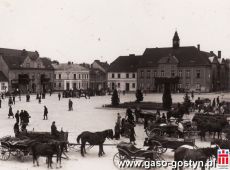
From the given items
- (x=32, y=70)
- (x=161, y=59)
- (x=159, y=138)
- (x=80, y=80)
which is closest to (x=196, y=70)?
(x=161, y=59)

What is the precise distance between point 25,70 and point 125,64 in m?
24.2

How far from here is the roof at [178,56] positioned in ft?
236

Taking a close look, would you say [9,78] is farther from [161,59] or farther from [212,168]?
[212,168]

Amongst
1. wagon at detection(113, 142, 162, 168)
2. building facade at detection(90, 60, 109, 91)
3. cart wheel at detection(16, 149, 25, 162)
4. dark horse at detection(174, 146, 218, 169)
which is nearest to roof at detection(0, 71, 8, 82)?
building facade at detection(90, 60, 109, 91)

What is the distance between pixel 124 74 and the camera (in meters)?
82.0

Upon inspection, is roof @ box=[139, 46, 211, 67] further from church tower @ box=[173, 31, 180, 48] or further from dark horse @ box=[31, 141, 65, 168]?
dark horse @ box=[31, 141, 65, 168]

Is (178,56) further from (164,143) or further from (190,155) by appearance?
(190,155)

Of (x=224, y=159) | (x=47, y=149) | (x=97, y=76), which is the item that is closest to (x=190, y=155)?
(x=224, y=159)

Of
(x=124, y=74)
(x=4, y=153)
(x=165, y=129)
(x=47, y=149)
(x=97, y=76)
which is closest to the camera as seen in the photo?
(x=47, y=149)

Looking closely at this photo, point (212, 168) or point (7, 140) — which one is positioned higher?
point (7, 140)

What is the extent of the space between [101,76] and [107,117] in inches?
2661

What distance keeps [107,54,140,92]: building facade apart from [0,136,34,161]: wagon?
2614 inches

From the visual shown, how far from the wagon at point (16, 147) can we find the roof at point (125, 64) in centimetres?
6734

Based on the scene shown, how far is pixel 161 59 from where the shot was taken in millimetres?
74750
